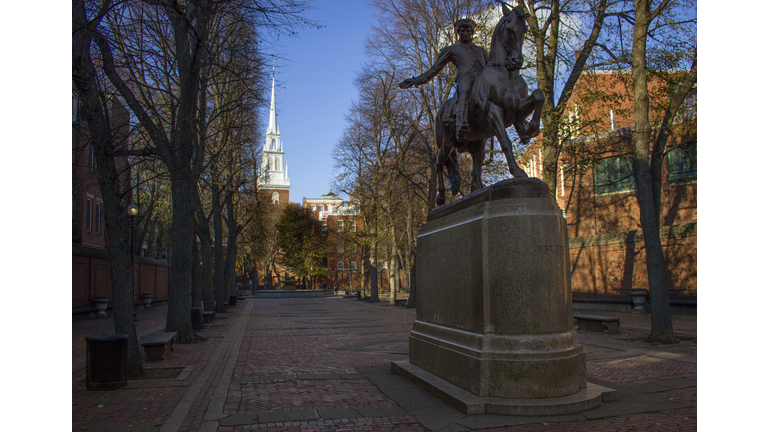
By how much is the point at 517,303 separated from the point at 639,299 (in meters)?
19.9

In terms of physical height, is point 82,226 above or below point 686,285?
above

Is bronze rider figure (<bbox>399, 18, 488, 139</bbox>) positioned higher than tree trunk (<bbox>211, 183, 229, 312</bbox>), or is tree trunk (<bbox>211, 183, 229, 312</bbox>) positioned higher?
bronze rider figure (<bbox>399, 18, 488, 139</bbox>)

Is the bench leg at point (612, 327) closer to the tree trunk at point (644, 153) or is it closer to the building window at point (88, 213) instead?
the tree trunk at point (644, 153)

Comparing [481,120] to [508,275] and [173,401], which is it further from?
Answer: [173,401]

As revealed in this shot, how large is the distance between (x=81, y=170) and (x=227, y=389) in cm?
2564

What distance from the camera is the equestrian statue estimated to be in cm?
768

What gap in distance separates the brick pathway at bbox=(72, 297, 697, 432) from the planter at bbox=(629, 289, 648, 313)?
419 inches

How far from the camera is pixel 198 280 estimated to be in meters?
20.0

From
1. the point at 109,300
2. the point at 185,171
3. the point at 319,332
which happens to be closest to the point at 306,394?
the point at 185,171

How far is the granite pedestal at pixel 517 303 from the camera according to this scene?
20.9 feet

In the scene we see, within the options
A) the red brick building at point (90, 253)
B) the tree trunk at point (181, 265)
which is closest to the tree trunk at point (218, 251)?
the red brick building at point (90, 253)

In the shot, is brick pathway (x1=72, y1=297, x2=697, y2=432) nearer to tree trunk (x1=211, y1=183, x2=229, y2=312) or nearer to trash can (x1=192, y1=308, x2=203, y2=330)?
trash can (x1=192, y1=308, x2=203, y2=330)

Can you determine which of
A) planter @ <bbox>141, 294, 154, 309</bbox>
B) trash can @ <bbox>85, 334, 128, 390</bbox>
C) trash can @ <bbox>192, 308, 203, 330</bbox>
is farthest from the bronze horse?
planter @ <bbox>141, 294, 154, 309</bbox>

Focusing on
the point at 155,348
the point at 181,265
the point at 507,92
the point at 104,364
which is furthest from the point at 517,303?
the point at 181,265
